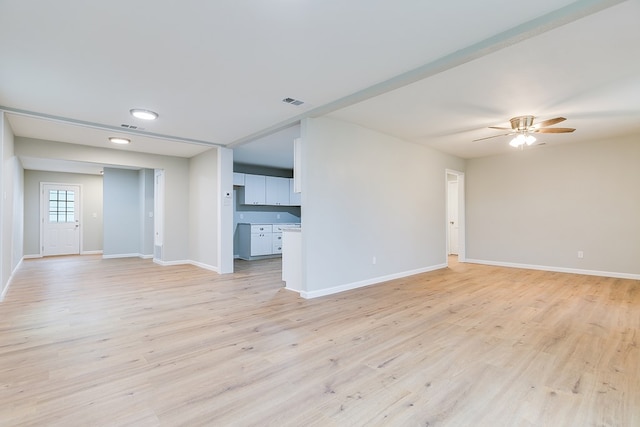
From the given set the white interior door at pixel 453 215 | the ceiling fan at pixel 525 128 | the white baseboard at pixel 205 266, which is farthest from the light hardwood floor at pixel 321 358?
the white interior door at pixel 453 215

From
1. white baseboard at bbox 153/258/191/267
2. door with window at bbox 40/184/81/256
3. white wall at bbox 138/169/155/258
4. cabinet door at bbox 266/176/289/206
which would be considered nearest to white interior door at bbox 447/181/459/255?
cabinet door at bbox 266/176/289/206

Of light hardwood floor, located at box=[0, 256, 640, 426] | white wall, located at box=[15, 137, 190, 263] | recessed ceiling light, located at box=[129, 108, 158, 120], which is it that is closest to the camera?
light hardwood floor, located at box=[0, 256, 640, 426]

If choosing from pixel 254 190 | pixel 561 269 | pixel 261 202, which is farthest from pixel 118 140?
pixel 561 269

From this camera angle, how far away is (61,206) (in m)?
8.62

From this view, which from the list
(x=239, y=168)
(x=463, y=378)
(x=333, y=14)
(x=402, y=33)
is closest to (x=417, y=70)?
(x=402, y=33)

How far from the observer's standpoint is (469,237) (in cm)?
724

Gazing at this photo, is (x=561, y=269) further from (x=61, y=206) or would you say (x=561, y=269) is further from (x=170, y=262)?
(x=61, y=206)

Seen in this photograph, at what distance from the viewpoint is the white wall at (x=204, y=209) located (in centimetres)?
596

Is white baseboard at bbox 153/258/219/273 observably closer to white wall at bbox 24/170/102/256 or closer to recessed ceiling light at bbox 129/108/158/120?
recessed ceiling light at bbox 129/108/158/120

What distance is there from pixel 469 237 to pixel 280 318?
5646 millimetres

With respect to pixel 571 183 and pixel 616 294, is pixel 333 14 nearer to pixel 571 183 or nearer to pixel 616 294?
pixel 616 294

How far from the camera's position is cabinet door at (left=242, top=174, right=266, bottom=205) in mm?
7713

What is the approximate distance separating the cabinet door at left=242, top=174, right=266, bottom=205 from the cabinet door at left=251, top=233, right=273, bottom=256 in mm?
863

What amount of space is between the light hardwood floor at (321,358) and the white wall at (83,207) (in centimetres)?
500
